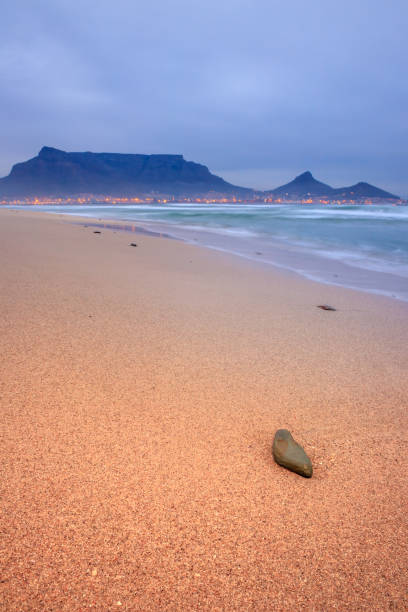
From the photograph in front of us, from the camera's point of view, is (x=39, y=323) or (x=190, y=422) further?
(x=39, y=323)

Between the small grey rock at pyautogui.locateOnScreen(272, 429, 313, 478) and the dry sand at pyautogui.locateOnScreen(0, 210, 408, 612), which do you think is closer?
the dry sand at pyautogui.locateOnScreen(0, 210, 408, 612)

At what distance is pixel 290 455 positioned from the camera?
43.4 inches

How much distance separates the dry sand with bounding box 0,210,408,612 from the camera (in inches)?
30.0

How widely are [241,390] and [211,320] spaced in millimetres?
899

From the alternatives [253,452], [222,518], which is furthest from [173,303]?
[222,518]

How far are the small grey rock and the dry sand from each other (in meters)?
0.03

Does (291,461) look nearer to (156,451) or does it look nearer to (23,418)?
(156,451)

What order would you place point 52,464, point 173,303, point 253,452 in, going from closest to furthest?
1. point 52,464
2. point 253,452
3. point 173,303

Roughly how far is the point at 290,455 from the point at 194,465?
1.05 feet

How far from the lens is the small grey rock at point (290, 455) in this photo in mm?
1076

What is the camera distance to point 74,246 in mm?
5152

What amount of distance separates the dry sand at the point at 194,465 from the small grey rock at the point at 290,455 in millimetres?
34

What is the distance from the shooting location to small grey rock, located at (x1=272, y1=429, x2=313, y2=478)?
1.08m

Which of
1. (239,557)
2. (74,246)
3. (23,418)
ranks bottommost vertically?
(239,557)
